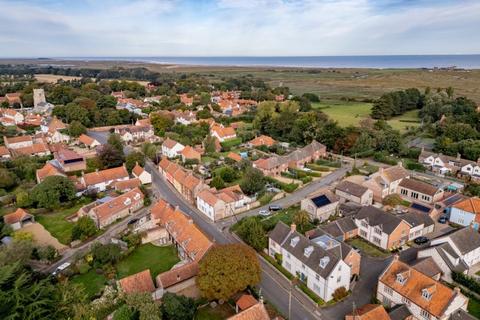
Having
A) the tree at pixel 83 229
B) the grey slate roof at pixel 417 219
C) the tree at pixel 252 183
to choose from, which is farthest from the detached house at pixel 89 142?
the grey slate roof at pixel 417 219

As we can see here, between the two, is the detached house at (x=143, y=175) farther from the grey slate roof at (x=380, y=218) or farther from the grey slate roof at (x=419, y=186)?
the grey slate roof at (x=419, y=186)

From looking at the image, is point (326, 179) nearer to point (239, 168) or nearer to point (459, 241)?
point (239, 168)

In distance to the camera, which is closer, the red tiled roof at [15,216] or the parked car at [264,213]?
the red tiled roof at [15,216]

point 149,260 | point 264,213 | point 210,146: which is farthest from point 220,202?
point 210,146

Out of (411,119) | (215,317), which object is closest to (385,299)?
(215,317)

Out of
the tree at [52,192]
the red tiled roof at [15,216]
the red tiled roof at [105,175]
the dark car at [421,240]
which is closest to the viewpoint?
the dark car at [421,240]
